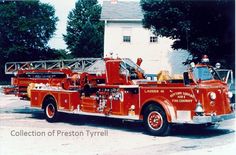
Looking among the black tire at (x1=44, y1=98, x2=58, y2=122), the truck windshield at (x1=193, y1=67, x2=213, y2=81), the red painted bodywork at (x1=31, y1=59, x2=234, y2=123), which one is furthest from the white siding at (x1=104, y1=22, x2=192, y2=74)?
the truck windshield at (x1=193, y1=67, x2=213, y2=81)

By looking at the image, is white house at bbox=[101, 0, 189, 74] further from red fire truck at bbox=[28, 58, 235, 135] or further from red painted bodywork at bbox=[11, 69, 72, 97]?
red fire truck at bbox=[28, 58, 235, 135]

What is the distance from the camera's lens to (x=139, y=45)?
3083 centimetres

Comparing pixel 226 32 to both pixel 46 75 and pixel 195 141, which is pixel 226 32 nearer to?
pixel 46 75

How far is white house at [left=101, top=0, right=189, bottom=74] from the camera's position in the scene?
3075 cm

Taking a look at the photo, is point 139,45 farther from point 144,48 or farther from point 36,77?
point 36,77

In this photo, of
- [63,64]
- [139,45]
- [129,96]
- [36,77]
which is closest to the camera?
[129,96]

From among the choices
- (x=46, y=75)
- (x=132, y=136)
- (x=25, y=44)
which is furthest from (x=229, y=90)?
(x=25, y=44)

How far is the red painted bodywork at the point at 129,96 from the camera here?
33.4 feet

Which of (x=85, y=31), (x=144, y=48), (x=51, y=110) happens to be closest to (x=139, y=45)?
(x=144, y=48)

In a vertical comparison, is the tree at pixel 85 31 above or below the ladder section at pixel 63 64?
above

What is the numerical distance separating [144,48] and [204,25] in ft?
35.4

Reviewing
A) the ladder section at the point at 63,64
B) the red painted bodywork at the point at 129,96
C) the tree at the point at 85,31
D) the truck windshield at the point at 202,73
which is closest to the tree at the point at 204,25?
the ladder section at the point at 63,64

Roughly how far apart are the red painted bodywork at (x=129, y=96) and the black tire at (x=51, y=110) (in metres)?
0.18

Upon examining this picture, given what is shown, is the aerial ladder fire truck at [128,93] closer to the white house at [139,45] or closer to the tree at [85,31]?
the white house at [139,45]
